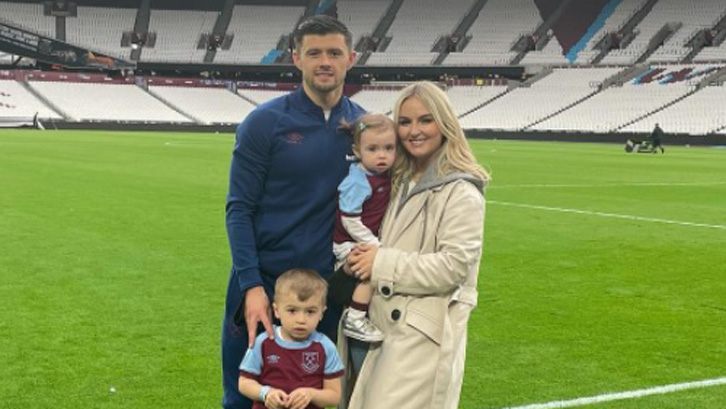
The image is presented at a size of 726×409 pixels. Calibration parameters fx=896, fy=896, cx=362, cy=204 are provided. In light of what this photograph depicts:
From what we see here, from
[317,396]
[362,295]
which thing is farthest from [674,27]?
[317,396]

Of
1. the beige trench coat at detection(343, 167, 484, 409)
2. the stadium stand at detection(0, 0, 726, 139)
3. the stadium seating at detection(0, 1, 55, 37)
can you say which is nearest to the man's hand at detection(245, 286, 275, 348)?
the beige trench coat at detection(343, 167, 484, 409)

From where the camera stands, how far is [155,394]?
204 inches

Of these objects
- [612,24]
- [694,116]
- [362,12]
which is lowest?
[694,116]

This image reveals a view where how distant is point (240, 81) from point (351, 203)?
75642 mm

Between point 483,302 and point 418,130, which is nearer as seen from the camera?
point 418,130

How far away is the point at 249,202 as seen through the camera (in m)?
3.69

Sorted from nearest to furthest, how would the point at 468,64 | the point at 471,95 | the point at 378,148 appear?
the point at 378,148 < the point at 468,64 < the point at 471,95

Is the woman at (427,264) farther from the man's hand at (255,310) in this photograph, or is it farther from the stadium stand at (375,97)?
the stadium stand at (375,97)

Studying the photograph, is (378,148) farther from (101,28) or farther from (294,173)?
(101,28)

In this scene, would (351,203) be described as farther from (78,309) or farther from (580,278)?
(580,278)

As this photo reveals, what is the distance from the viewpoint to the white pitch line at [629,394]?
5129 millimetres

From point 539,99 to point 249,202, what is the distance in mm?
60847

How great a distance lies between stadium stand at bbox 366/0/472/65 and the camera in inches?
2815

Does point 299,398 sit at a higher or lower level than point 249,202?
lower
